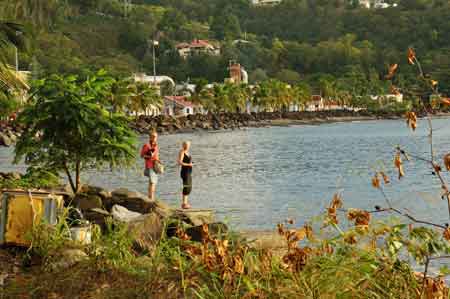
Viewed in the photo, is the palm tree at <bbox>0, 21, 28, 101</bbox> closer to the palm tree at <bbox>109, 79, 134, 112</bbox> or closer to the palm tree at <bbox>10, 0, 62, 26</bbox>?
the palm tree at <bbox>10, 0, 62, 26</bbox>

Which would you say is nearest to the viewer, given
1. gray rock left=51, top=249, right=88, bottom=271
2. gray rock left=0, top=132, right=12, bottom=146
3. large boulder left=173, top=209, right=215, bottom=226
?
gray rock left=51, top=249, right=88, bottom=271

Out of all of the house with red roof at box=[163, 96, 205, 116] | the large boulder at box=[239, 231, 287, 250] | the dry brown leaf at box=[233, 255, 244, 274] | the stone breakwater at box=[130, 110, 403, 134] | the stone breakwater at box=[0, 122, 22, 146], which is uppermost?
the dry brown leaf at box=[233, 255, 244, 274]

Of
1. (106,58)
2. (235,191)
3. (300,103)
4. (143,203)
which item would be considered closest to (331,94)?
(300,103)

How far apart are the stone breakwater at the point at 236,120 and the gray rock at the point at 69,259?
191 feet

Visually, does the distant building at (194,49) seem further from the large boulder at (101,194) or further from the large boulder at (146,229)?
the large boulder at (146,229)

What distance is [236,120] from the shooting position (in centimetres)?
12062

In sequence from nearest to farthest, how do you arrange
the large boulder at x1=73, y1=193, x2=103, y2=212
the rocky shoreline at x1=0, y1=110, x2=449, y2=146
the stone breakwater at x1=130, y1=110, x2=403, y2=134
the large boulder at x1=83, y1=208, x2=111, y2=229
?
the large boulder at x1=83, y1=208, x2=111, y2=229, the large boulder at x1=73, y1=193, x2=103, y2=212, the rocky shoreline at x1=0, y1=110, x2=449, y2=146, the stone breakwater at x1=130, y1=110, x2=403, y2=134

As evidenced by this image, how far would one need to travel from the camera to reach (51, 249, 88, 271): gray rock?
24.1 feet

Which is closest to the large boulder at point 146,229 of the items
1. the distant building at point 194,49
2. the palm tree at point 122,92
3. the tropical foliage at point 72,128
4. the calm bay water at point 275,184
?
the calm bay water at point 275,184

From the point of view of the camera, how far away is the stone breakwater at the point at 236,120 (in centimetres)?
9425

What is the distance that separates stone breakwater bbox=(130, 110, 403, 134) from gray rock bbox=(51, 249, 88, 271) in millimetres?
58098

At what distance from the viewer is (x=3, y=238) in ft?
27.8

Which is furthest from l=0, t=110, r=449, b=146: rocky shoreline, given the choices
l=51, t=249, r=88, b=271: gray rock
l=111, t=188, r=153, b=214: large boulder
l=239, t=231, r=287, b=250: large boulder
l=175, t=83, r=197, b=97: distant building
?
l=51, t=249, r=88, b=271: gray rock

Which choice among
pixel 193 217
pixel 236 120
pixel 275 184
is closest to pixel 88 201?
pixel 193 217
